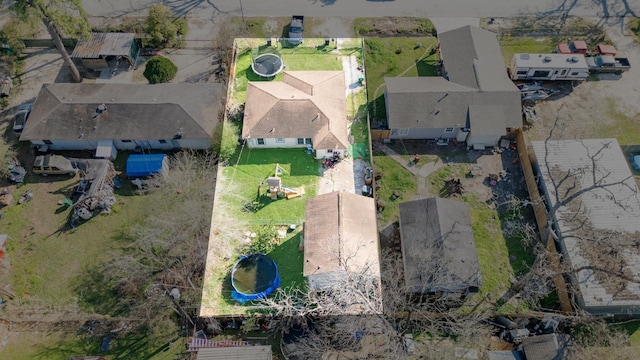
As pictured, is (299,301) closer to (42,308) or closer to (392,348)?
(392,348)

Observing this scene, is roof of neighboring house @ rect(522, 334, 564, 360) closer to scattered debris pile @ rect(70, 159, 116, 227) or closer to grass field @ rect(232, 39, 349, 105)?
grass field @ rect(232, 39, 349, 105)

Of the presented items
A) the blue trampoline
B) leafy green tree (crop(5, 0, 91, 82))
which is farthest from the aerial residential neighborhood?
leafy green tree (crop(5, 0, 91, 82))

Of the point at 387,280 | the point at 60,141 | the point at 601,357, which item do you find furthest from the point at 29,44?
the point at 601,357

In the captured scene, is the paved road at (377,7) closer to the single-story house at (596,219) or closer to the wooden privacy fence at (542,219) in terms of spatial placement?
the wooden privacy fence at (542,219)

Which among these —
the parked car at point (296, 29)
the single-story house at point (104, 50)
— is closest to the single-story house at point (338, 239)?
the parked car at point (296, 29)

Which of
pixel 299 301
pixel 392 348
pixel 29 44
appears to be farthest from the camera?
pixel 29 44

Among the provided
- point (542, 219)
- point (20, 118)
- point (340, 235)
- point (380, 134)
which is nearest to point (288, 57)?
point (380, 134)
